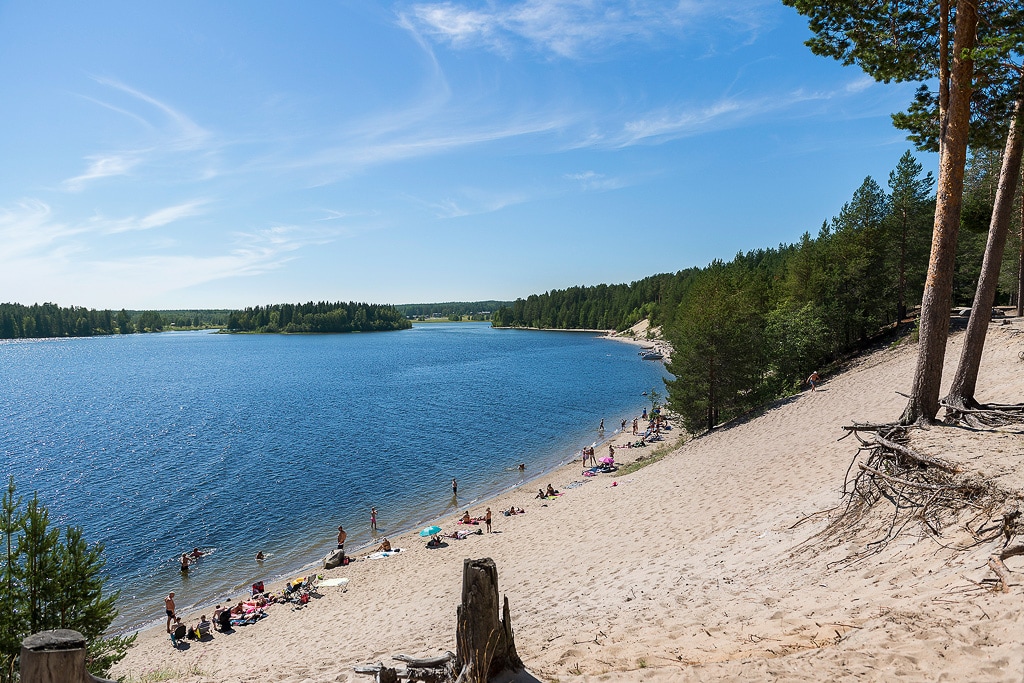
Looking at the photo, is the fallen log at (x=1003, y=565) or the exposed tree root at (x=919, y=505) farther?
the exposed tree root at (x=919, y=505)

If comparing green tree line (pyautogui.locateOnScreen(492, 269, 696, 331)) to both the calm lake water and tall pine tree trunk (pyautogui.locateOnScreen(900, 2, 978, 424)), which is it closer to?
the calm lake water

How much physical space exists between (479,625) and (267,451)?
39475 mm

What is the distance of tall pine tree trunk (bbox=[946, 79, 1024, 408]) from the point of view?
1194 cm

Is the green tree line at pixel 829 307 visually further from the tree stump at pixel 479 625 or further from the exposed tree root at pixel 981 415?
the tree stump at pixel 479 625

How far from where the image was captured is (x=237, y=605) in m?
18.9

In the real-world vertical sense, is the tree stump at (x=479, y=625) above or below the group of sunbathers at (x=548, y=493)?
above

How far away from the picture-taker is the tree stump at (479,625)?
536 centimetres

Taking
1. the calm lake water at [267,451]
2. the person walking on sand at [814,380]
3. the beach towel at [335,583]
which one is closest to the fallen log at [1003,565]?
the beach towel at [335,583]

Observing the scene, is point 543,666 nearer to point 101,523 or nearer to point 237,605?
point 237,605

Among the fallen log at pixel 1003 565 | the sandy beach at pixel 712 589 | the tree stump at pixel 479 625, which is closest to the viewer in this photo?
the tree stump at pixel 479 625

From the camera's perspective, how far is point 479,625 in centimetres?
542

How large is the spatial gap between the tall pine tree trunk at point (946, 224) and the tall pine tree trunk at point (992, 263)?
766 mm

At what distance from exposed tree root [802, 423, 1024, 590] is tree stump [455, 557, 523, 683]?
546cm

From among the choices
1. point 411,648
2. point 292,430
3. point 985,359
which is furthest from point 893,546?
point 292,430
